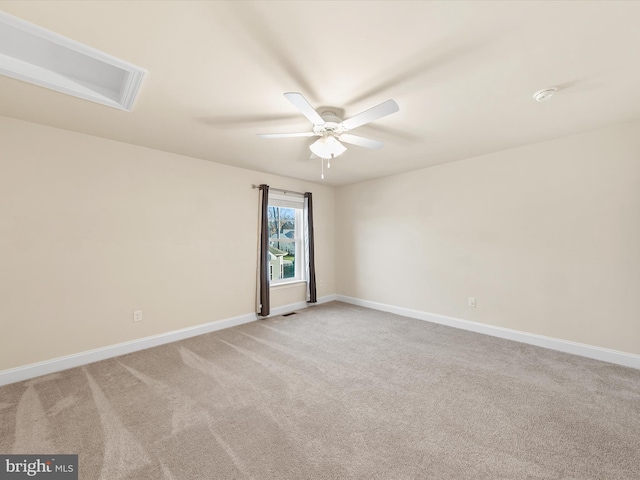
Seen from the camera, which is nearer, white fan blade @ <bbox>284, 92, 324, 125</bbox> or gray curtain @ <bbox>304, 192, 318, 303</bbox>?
white fan blade @ <bbox>284, 92, 324, 125</bbox>

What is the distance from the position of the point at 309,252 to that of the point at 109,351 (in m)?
3.12

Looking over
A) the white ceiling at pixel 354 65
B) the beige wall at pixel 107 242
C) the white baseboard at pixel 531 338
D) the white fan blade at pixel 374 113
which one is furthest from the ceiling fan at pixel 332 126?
the white baseboard at pixel 531 338

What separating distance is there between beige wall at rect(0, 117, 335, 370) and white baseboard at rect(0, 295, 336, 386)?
0.19 ft

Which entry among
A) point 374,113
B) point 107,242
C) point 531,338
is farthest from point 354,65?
point 531,338

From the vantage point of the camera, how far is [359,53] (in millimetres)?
1586

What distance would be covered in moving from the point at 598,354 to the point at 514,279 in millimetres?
1021

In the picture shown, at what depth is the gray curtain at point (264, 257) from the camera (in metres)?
4.11

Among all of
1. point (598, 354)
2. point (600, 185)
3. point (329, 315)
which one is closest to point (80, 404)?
point (329, 315)

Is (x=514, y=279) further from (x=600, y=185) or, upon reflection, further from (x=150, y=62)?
(x=150, y=62)

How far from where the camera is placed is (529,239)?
3.16 metres

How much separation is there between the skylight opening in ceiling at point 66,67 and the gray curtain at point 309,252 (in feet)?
10.1

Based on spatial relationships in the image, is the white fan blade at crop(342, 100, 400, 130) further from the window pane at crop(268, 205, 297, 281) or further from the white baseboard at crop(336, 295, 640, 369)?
the white baseboard at crop(336, 295, 640, 369)

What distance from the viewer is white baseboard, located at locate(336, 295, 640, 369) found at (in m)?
2.62

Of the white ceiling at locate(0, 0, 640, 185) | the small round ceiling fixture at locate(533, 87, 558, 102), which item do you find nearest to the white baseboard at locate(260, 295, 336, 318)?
the white ceiling at locate(0, 0, 640, 185)
